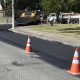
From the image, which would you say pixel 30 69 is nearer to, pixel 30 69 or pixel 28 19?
pixel 30 69

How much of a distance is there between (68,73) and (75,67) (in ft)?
1.00

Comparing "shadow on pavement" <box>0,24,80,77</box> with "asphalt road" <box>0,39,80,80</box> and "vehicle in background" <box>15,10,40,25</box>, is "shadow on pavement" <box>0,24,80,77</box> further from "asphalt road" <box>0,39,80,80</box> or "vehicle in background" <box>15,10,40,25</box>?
"vehicle in background" <box>15,10,40,25</box>

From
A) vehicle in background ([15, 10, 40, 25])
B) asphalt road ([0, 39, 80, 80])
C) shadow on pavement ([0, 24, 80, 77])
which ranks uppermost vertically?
asphalt road ([0, 39, 80, 80])

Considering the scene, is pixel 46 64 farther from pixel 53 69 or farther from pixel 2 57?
pixel 2 57

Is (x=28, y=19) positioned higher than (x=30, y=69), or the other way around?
(x=30, y=69)

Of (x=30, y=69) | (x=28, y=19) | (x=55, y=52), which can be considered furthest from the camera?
(x=28, y=19)

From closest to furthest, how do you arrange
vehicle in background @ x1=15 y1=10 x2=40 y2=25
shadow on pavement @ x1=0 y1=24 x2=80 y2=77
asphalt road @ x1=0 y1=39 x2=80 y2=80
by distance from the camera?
1. asphalt road @ x1=0 y1=39 x2=80 y2=80
2. shadow on pavement @ x1=0 y1=24 x2=80 y2=77
3. vehicle in background @ x1=15 y1=10 x2=40 y2=25

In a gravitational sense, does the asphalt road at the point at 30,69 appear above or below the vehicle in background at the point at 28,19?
above

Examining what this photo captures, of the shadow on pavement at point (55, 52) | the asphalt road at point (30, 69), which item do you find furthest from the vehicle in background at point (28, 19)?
the asphalt road at point (30, 69)

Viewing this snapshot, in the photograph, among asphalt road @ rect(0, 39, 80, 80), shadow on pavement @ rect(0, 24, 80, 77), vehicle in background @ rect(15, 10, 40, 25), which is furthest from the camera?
vehicle in background @ rect(15, 10, 40, 25)

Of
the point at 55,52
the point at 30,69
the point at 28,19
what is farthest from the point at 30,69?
the point at 28,19

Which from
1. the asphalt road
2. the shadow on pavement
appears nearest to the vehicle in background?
the shadow on pavement

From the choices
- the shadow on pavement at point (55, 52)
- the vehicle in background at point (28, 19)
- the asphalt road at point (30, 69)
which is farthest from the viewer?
the vehicle in background at point (28, 19)

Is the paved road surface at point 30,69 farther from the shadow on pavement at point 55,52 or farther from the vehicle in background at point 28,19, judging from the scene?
the vehicle in background at point 28,19
